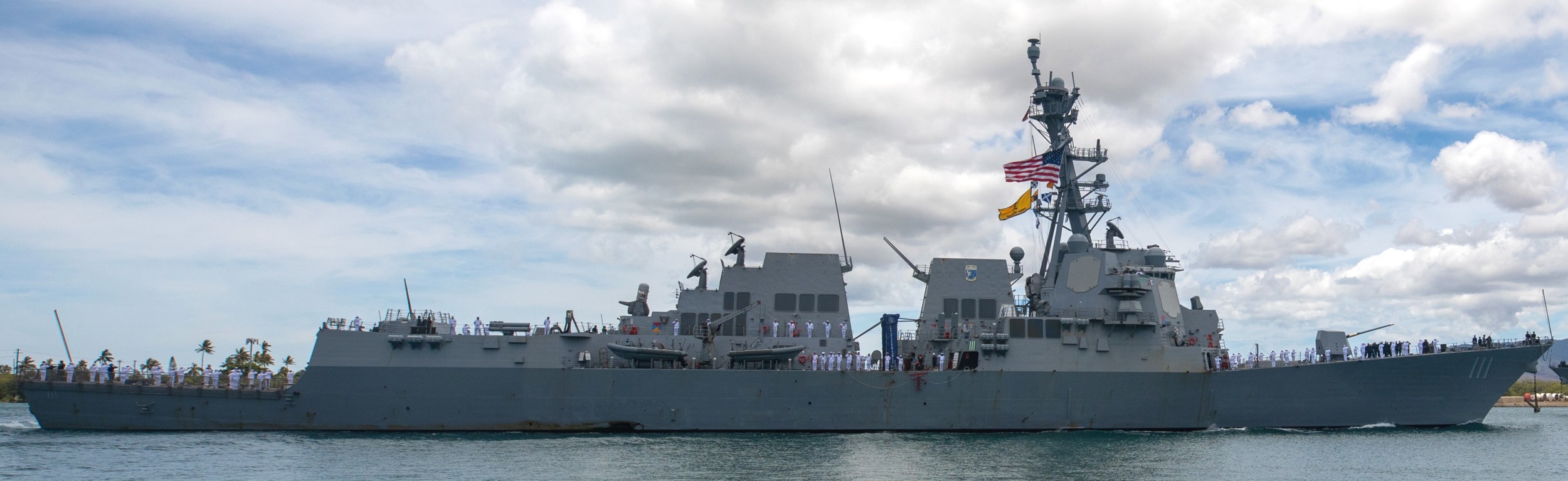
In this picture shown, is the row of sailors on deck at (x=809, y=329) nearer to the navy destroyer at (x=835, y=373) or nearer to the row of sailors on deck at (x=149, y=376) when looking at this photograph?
the navy destroyer at (x=835, y=373)

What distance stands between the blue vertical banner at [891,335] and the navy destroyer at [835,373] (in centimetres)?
8

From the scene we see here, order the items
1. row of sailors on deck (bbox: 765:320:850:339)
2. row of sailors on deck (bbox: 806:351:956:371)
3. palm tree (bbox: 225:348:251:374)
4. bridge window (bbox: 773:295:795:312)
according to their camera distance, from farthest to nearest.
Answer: palm tree (bbox: 225:348:251:374), bridge window (bbox: 773:295:795:312), row of sailors on deck (bbox: 765:320:850:339), row of sailors on deck (bbox: 806:351:956:371)

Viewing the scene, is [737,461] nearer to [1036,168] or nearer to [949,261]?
[949,261]

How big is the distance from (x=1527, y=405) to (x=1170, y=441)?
60.1 meters

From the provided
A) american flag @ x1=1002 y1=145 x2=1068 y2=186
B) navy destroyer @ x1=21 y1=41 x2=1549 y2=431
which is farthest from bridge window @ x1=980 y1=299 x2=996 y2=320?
american flag @ x1=1002 y1=145 x2=1068 y2=186

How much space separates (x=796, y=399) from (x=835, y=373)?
4.06 feet

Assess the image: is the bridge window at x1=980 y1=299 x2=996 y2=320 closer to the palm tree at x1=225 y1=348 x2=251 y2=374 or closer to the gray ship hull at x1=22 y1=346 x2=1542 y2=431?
the gray ship hull at x1=22 y1=346 x2=1542 y2=431

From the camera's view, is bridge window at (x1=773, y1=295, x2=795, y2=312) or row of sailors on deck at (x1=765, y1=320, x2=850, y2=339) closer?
row of sailors on deck at (x1=765, y1=320, x2=850, y2=339)

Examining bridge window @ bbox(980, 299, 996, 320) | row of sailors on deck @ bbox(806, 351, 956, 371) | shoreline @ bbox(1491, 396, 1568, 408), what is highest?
bridge window @ bbox(980, 299, 996, 320)

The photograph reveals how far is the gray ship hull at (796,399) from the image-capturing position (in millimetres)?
25734

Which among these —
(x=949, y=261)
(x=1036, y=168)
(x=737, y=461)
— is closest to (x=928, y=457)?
(x=737, y=461)

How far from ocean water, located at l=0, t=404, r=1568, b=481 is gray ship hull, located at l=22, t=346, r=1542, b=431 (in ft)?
1.59

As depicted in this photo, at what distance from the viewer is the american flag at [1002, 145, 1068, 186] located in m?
28.2

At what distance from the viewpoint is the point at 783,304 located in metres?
28.0
